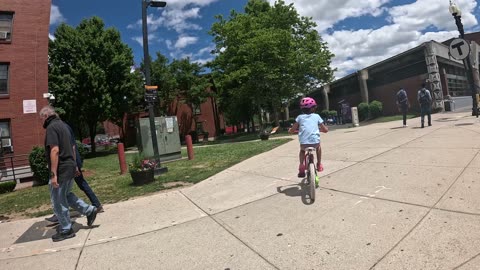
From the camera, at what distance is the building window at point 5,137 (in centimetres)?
1680

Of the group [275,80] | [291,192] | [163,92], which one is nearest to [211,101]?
[163,92]

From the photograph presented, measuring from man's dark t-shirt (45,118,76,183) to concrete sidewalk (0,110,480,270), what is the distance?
38.4 inches

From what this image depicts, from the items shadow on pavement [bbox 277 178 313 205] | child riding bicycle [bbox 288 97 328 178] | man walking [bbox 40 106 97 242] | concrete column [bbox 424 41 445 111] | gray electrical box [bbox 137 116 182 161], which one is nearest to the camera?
man walking [bbox 40 106 97 242]

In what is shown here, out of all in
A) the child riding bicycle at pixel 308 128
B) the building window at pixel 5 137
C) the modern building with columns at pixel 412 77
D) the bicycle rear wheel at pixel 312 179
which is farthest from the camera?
the modern building with columns at pixel 412 77

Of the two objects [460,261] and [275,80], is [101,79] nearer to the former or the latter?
[275,80]

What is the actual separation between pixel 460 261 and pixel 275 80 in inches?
966

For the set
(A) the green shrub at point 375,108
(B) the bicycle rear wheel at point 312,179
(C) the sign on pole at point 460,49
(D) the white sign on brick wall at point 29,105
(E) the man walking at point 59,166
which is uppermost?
(D) the white sign on brick wall at point 29,105

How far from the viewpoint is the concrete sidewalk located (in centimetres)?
334

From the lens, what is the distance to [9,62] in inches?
679

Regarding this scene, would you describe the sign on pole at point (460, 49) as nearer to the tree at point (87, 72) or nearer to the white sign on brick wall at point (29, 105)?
the white sign on brick wall at point (29, 105)

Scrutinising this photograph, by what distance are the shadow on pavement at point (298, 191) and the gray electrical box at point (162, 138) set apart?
9.06 metres

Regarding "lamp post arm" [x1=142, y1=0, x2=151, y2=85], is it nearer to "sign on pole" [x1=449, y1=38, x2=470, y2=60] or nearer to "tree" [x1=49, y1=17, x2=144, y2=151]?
"sign on pole" [x1=449, y1=38, x2=470, y2=60]

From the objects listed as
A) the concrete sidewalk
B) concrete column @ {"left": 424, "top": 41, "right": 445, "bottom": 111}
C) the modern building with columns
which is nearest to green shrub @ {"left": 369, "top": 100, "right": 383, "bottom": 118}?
the modern building with columns

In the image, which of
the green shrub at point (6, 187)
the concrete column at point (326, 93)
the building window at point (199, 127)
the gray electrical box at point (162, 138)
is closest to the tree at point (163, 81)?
the building window at point (199, 127)
